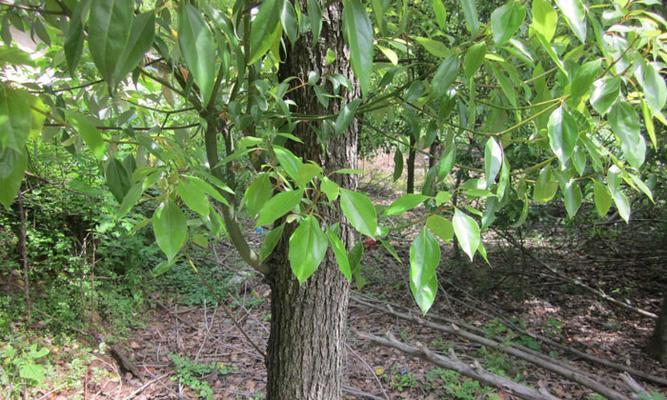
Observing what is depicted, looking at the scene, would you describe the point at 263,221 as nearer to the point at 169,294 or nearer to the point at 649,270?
the point at 169,294

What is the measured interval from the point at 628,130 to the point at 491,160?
218 millimetres

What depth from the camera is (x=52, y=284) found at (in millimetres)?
3652

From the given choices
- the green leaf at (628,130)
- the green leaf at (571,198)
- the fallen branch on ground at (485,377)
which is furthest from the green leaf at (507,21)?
the fallen branch on ground at (485,377)

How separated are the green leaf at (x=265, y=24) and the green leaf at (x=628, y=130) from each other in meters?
0.57

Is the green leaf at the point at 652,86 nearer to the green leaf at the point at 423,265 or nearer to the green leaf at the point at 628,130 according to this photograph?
the green leaf at the point at 628,130

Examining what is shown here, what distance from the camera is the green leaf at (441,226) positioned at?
0.66 meters

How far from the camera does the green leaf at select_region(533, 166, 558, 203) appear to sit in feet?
3.28

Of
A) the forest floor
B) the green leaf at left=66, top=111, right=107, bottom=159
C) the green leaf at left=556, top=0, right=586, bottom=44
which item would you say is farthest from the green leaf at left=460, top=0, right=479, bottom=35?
the forest floor

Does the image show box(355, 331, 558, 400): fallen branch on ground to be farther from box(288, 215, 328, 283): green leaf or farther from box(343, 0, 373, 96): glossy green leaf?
box(343, 0, 373, 96): glossy green leaf

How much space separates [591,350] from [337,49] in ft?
12.1

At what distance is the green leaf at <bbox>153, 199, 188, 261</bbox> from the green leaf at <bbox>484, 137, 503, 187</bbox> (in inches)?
21.1

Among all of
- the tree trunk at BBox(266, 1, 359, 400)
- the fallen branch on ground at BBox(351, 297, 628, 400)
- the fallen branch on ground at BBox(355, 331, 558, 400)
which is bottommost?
the fallen branch on ground at BBox(351, 297, 628, 400)

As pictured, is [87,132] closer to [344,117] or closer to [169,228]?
[169,228]

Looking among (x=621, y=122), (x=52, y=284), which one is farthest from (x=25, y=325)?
(x=621, y=122)
